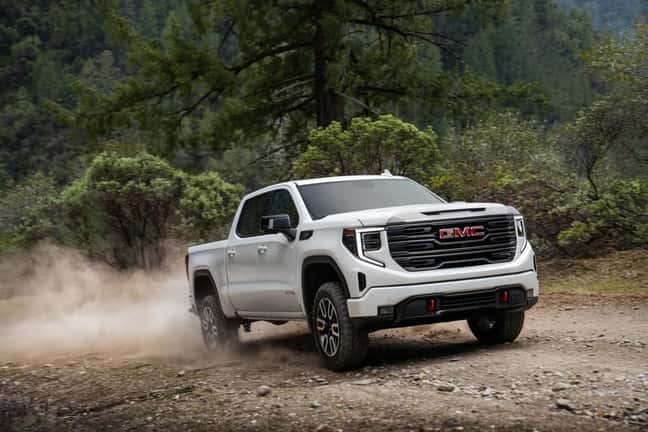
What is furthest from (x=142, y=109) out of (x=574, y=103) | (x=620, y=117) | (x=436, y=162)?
(x=574, y=103)

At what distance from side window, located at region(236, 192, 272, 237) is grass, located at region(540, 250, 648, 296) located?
20.7 feet

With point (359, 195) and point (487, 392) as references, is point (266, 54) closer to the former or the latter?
point (359, 195)

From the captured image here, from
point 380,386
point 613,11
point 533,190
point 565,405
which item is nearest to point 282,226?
point 380,386

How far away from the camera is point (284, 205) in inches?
380

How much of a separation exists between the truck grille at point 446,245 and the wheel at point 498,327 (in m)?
0.76

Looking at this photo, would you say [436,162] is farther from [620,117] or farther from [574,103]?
[574,103]

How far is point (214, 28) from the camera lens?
24.8 meters

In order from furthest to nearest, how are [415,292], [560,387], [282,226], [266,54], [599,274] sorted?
1. [266,54]
2. [599,274]
3. [282,226]
4. [415,292]
5. [560,387]

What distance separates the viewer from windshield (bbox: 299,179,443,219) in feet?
30.0

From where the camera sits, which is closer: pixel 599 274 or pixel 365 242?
pixel 365 242

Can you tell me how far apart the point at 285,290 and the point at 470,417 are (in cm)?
348

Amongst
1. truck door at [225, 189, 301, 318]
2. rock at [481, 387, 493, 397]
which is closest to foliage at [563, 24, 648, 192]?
truck door at [225, 189, 301, 318]

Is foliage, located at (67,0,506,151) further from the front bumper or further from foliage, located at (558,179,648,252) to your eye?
the front bumper

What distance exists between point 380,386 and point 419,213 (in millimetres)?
1719
